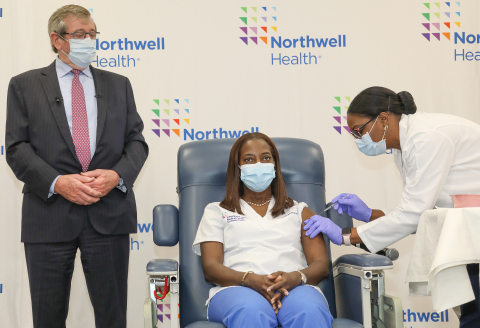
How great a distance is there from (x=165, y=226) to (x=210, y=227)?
207 mm

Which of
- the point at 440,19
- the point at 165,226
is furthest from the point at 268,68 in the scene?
the point at 165,226

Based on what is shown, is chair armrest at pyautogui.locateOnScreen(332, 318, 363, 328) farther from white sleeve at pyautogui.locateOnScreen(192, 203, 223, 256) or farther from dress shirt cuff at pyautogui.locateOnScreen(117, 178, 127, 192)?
dress shirt cuff at pyautogui.locateOnScreen(117, 178, 127, 192)

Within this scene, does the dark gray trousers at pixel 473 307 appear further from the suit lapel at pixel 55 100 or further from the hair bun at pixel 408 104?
the suit lapel at pixel 55 100

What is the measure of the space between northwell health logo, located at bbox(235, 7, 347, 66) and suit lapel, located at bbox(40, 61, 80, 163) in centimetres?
149

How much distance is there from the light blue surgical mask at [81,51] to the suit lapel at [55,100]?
0.13m

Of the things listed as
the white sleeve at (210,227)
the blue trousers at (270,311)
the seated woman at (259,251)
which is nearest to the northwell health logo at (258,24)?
the seated woman at (259,251)

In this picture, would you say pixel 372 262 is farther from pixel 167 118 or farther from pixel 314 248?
pixel 167 118

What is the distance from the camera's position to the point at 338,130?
3354 mm

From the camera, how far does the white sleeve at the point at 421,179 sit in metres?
1.86

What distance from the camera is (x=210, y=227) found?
6.89ft

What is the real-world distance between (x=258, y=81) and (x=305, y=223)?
1.49 meters

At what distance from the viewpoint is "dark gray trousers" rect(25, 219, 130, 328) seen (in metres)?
2.05

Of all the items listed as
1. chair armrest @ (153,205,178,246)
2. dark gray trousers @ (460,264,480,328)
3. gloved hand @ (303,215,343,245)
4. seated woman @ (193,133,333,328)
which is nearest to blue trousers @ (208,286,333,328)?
seated woman @ (193,133,333,328)

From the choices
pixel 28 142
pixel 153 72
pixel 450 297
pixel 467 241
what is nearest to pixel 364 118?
pixel 467 241
